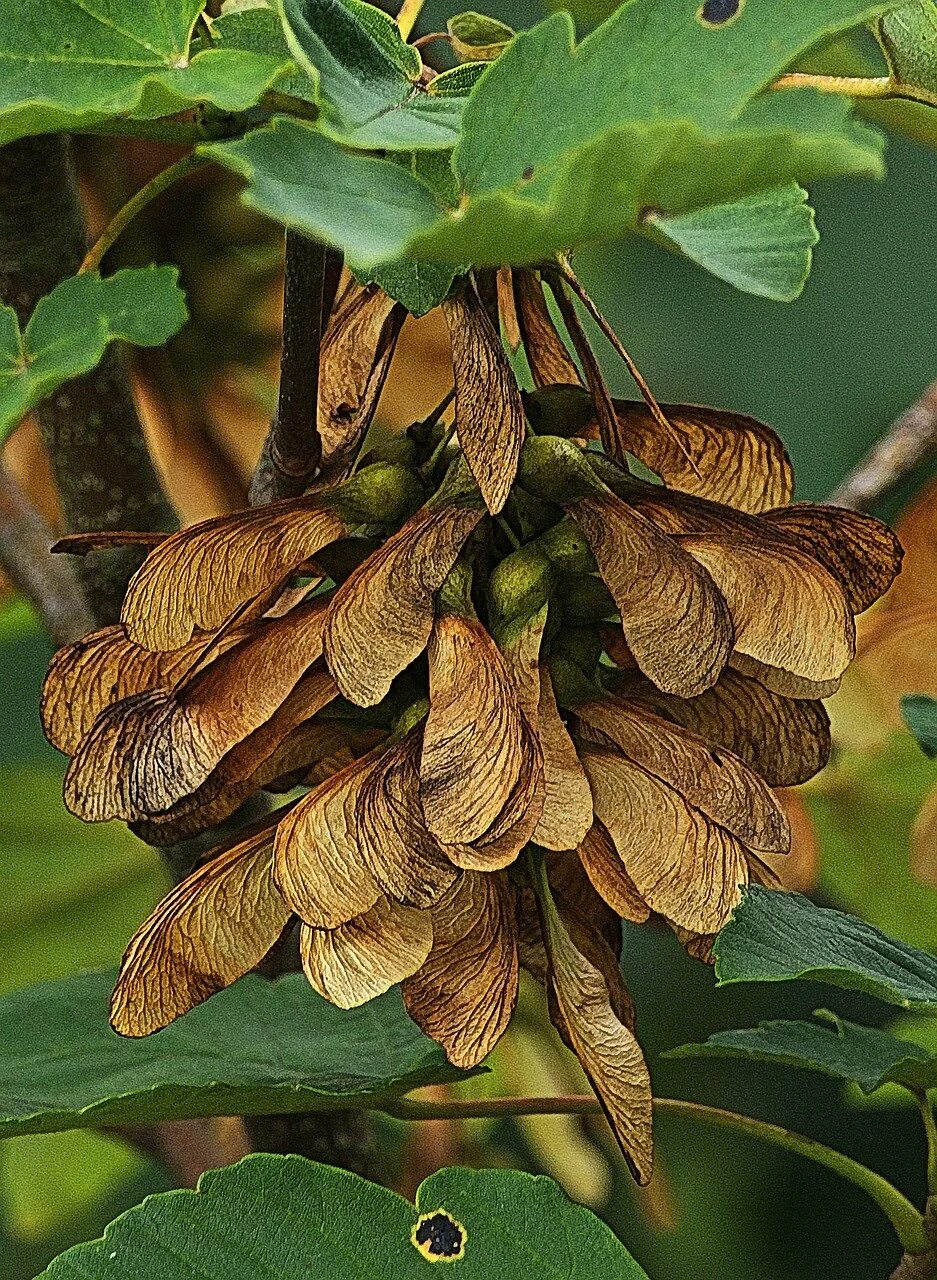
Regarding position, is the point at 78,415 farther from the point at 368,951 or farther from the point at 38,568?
the point at 368,951

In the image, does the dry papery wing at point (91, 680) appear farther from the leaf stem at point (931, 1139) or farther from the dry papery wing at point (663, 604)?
the leaf stem at point (931, 1139)

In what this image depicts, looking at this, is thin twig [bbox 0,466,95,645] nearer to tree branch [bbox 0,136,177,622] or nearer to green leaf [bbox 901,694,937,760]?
tree branch [bbox 0,136,177,622]

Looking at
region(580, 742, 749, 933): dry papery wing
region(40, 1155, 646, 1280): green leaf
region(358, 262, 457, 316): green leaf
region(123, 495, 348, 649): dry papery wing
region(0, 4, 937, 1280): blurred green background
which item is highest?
region(358, 262, 457, 316): green leaf

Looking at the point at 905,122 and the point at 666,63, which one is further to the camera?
the point at 905,122

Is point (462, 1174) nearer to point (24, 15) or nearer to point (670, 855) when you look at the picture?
point (670, 855)

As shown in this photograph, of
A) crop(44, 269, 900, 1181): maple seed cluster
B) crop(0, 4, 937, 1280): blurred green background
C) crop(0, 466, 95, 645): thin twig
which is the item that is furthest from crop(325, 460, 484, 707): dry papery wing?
crop(0, 4, 937, 1280): blurred green background

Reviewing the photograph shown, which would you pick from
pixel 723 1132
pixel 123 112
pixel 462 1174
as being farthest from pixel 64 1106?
pixel 723 1132

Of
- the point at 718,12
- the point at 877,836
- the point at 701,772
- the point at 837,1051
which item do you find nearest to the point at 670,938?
the point at 877,836
